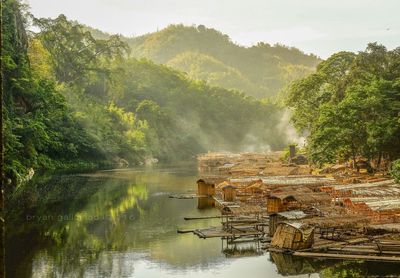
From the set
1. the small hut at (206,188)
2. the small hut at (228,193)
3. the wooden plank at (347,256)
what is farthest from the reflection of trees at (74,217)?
the wooden plank at (347,256)

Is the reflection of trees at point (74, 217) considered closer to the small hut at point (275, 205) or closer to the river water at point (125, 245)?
the river water at point (125, 245)

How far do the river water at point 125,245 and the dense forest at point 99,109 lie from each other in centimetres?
1257

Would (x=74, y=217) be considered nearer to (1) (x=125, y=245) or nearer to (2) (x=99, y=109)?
→ (1) (x=125, y=245)

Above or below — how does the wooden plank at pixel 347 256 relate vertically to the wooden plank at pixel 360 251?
below

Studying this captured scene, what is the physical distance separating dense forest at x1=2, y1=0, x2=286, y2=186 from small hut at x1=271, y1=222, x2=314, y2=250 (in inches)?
1264

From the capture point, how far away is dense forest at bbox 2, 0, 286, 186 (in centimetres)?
6481

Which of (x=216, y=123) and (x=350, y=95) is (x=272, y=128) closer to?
(x=216, y=123)

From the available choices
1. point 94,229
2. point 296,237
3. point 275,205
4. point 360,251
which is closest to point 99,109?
point 94,229

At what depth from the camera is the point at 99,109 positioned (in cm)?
10588

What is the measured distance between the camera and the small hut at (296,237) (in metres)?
26.6

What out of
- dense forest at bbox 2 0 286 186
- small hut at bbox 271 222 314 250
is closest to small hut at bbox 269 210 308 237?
small hut at bbox 271 222 314 250

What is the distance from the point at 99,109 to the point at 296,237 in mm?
83952

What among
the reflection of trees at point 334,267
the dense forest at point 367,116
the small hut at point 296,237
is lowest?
the reflection of trees at point 334,267

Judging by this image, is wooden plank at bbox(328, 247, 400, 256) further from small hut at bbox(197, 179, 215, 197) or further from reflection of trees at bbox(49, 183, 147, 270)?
small hut at bbox(197, 179, 215, 197)
